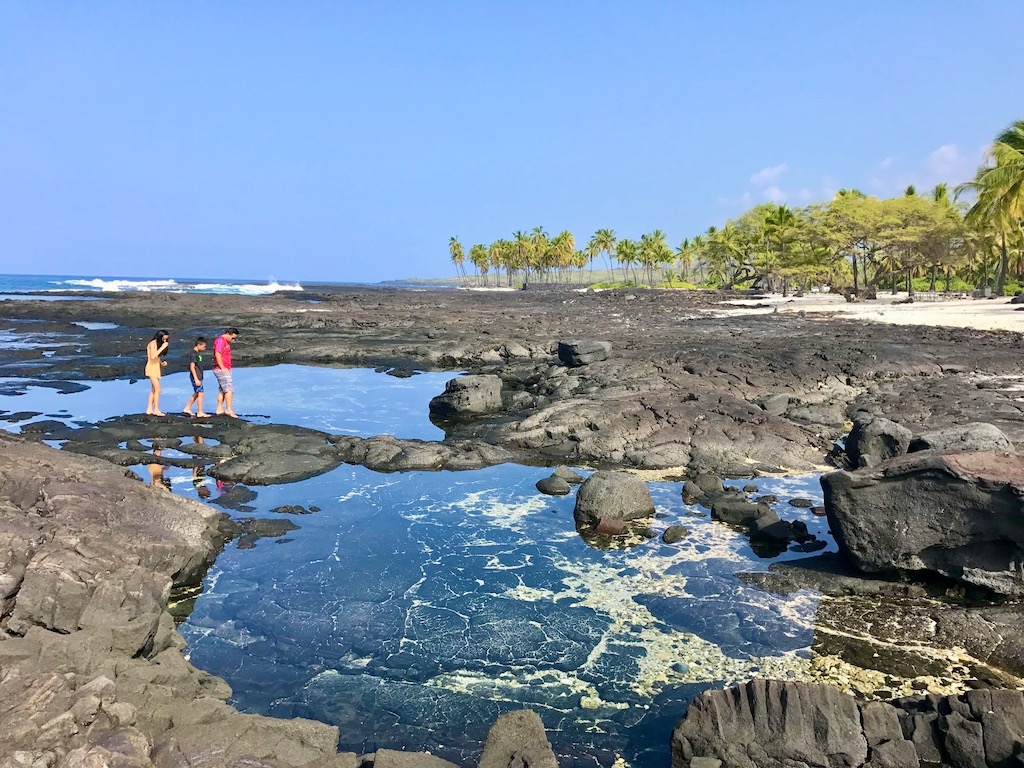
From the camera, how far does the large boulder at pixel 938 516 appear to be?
9.71 meters

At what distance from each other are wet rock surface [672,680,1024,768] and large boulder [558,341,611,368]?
2200cm

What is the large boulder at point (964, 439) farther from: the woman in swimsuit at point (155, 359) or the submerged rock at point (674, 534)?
the woman in swimsuit at point (155, 359)

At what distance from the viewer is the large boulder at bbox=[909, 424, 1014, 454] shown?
43.5 feet

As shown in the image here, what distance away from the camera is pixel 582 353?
28953mm

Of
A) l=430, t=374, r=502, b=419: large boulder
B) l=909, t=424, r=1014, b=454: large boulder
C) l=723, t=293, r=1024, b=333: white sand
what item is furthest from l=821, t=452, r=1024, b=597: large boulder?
l=723, t=293, r=1024, b=333: white sand

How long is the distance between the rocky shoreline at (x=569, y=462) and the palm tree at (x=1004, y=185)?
16152 millimetres

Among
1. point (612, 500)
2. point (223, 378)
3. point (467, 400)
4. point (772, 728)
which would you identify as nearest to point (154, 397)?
point (223, 378)

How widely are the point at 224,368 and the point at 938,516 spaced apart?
1767 cm

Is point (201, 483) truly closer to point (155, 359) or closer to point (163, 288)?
point (155, 359)

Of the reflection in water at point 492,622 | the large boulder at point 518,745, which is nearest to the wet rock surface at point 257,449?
the reflection in water at point 492,622

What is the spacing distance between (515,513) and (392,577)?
3.57 metres

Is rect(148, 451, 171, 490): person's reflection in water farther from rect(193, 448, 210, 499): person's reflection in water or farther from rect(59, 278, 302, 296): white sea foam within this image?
rect(59, 278, 302, 296): white sea foam

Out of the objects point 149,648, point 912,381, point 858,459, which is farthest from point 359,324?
point 149,648

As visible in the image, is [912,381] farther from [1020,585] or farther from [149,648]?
[149,648]
